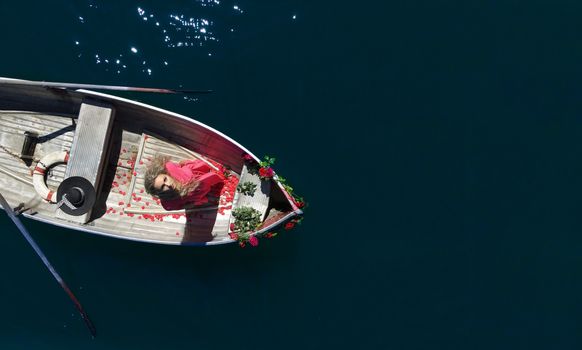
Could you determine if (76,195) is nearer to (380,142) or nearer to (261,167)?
(261,167)

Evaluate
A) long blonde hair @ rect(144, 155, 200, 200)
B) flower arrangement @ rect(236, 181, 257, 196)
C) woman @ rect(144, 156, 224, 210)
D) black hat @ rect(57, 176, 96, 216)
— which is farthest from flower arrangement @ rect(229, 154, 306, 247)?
black hat @ rect(57, 176, 96, 216)

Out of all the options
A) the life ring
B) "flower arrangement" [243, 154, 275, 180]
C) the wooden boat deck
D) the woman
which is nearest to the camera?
the woman

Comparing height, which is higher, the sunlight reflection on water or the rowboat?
the sunlight reflection on water

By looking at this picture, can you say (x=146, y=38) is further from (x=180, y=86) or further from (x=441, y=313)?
(x=441, y=313)

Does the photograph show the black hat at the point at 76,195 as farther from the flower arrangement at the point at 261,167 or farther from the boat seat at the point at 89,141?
the flower arrangement at the point at 261,167

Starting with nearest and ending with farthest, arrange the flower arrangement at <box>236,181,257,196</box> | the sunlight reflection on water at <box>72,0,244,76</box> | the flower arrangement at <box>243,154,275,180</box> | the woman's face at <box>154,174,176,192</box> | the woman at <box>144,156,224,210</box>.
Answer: the woman's face at <box>154,174,176,192</box> < the woman at <box>144,156,224,210</box> < the flower arrangement at <box>243,154,275,180</box> < the flower arrangement at <box>236,181,257,196</box> < the sunlight reflection on water at <box>72,0,244,76</box>

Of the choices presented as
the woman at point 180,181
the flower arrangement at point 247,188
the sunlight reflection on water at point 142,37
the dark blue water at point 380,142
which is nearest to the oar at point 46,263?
the dark blue water at point 380,142

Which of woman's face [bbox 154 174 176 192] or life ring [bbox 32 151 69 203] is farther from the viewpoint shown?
life ring [bbox 32 151 69 203]

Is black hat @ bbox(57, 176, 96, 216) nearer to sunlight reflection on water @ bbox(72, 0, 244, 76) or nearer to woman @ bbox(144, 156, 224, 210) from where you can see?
woman @ bbox(144, 156, 224, 210)
